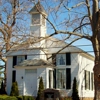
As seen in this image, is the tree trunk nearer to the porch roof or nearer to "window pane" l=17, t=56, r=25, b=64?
the porch roof

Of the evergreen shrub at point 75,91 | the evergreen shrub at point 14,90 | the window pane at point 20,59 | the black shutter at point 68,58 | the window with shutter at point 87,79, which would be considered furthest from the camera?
the window pane at point 20,59

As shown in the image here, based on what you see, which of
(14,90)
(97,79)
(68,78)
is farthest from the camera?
(14,90)

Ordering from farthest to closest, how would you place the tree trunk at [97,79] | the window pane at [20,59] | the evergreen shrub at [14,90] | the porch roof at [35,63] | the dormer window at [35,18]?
the window pane at [20,59]
the dormer window at [35,18]
the evergreen shrub at [14,90]
the porch roof at [35,63]
the tree trunk at [97,79]

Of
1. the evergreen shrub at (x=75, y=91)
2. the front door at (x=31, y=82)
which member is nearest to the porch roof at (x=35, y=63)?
the front door at (x=31, y=82)

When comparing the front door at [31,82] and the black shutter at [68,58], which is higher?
the black shutter at [68,58]

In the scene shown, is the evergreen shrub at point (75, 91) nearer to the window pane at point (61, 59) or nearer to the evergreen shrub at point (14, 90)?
the window pane at point (61, 59)

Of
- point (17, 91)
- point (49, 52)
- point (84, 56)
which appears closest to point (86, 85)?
point (84, 56)

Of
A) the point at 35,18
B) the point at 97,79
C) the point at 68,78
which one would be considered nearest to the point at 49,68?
the point at 68,78

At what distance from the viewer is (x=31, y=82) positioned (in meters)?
31.8

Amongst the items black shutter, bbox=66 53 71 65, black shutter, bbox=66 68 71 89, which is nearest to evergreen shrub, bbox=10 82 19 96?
black shutter, bbox=66 68 71 89

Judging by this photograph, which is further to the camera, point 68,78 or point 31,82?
point 31,82

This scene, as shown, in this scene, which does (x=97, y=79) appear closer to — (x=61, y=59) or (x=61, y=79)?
(x=61, y=79)

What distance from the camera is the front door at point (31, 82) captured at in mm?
31492

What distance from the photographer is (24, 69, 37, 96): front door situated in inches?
1240
